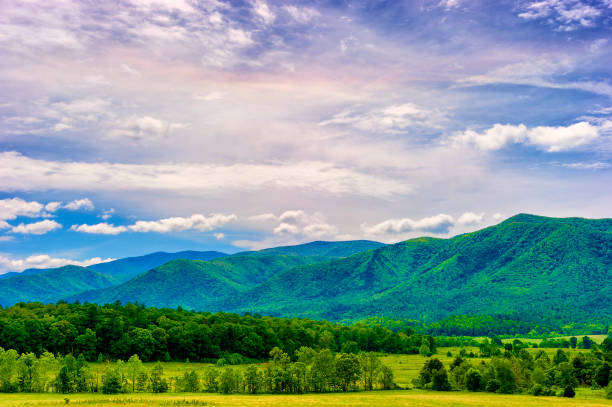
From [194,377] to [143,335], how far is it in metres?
51.7

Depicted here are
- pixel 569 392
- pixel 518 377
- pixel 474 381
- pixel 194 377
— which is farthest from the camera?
pixel 518 377

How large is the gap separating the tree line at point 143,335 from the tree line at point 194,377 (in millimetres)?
35005

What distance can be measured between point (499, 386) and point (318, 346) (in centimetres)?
7683

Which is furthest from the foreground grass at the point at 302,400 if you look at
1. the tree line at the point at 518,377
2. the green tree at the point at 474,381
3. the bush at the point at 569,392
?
the green tree at the point at 474,381

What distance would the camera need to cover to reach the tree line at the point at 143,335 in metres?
135

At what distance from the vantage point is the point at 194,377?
9681 cm

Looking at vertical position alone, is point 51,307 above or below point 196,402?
above

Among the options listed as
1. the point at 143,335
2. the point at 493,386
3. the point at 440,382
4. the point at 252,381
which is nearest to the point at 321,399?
the point at 252,381

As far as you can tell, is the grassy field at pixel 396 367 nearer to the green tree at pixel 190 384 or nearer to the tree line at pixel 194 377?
the tree line at pixel 194 377

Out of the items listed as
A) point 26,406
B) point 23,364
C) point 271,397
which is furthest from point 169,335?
point 26,406

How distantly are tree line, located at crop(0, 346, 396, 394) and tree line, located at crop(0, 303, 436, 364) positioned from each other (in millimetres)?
35005

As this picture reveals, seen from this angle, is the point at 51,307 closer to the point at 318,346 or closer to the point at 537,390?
the point at 318,346

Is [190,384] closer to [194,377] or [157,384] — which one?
[194,377]

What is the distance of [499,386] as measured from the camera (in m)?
99.9
